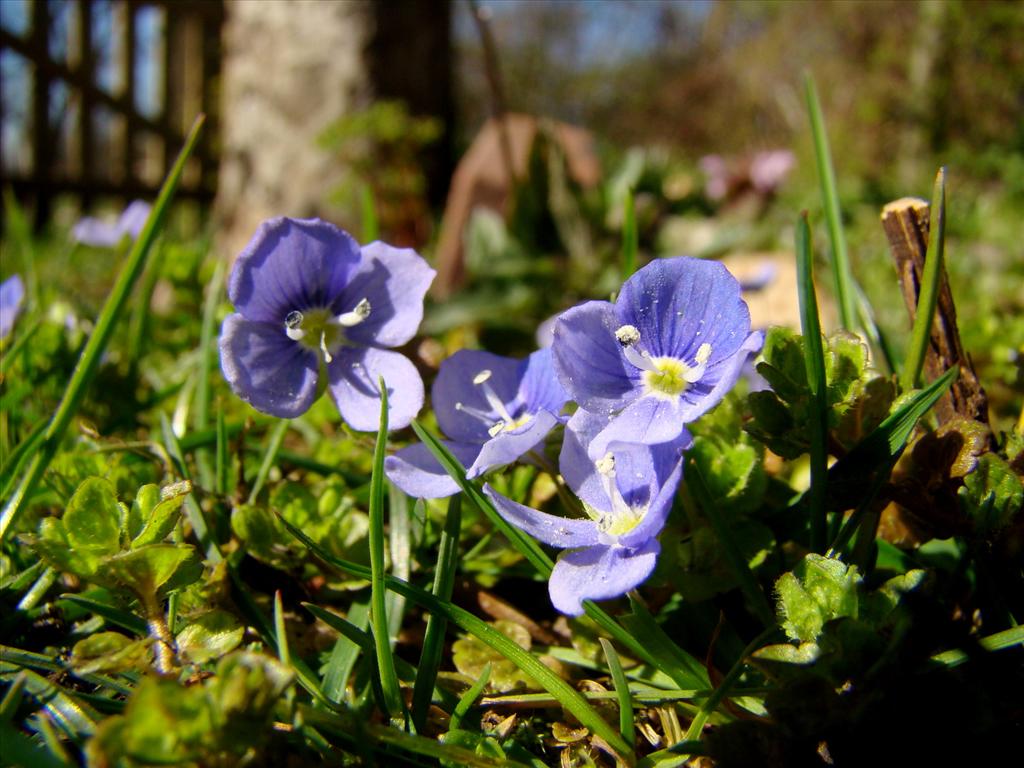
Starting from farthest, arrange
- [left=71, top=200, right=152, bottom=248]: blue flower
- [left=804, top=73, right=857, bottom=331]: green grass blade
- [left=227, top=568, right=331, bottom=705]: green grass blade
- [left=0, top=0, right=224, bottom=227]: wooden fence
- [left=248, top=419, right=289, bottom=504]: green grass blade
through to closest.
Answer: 1. [left=0, top=0, right=224, bottom=227]: wooden fence
2. [left=71, top=200, right=152, bottom=248]: blue flower
3. [left=804, top=73, right=857, bottom=331]: green grass blade
4. [left=248, top=419, right=289, bottom=504]: green grass blade
5. [left=227, top=568, right=331, bottom=705]: green grass blade

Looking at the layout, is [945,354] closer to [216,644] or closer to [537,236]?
[216,644]

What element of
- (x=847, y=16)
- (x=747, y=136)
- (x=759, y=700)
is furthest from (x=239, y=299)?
(x=747, y=136)

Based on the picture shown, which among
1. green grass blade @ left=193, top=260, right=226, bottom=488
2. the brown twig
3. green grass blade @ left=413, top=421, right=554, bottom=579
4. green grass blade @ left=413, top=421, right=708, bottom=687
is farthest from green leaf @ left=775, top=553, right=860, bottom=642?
the brown twig

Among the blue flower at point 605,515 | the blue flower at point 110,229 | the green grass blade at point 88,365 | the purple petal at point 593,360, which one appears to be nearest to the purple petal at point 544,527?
the blue flower at point 605,515

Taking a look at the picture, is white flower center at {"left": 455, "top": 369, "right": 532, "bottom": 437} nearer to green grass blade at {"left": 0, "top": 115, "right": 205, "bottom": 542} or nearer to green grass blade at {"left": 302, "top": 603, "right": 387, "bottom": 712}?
green grass blade at {"left": 302, "top": 603, "right": 387, "bottom": 712}

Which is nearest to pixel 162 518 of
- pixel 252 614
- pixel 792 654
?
pixel 252 614
